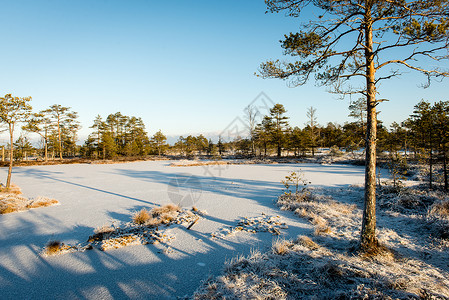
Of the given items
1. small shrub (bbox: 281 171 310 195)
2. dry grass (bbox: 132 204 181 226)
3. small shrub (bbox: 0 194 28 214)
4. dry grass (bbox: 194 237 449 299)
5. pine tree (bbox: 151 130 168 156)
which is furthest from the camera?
pine tree (bbox: 151 130 168 156)

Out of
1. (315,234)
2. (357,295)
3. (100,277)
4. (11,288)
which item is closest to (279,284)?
(357,295)

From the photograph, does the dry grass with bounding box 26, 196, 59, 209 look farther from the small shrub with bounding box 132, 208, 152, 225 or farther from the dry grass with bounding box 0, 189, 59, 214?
the small shrub with bounding box 132, 208, 152, 225

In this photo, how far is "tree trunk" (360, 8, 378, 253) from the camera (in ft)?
12.5

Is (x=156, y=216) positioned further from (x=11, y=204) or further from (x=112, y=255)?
(x=11, y=204)

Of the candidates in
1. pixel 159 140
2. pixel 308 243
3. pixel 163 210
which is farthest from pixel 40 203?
pixel 159 140

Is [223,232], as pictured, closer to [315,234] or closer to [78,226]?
[315,234]

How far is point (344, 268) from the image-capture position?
3.32 m

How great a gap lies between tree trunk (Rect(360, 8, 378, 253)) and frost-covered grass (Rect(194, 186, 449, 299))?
0.32 m

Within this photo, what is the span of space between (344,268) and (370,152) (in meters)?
2.31

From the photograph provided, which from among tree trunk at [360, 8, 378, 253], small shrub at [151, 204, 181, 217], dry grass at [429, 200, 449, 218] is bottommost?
small shrub at [151, 204, 181, 217]

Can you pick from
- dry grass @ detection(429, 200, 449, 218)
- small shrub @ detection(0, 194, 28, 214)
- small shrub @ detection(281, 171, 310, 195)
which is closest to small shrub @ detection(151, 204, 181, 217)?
small shrub @ detection(281, 171, 310, 195)

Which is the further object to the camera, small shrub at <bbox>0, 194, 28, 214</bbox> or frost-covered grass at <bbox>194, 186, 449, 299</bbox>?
small shrub at <bbox>0, 194, 28, 214</bbox>

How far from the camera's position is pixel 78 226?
19.2 feet

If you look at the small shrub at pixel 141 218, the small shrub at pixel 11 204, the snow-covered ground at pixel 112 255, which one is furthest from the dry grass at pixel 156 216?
the small shrub at pixel 11 204
